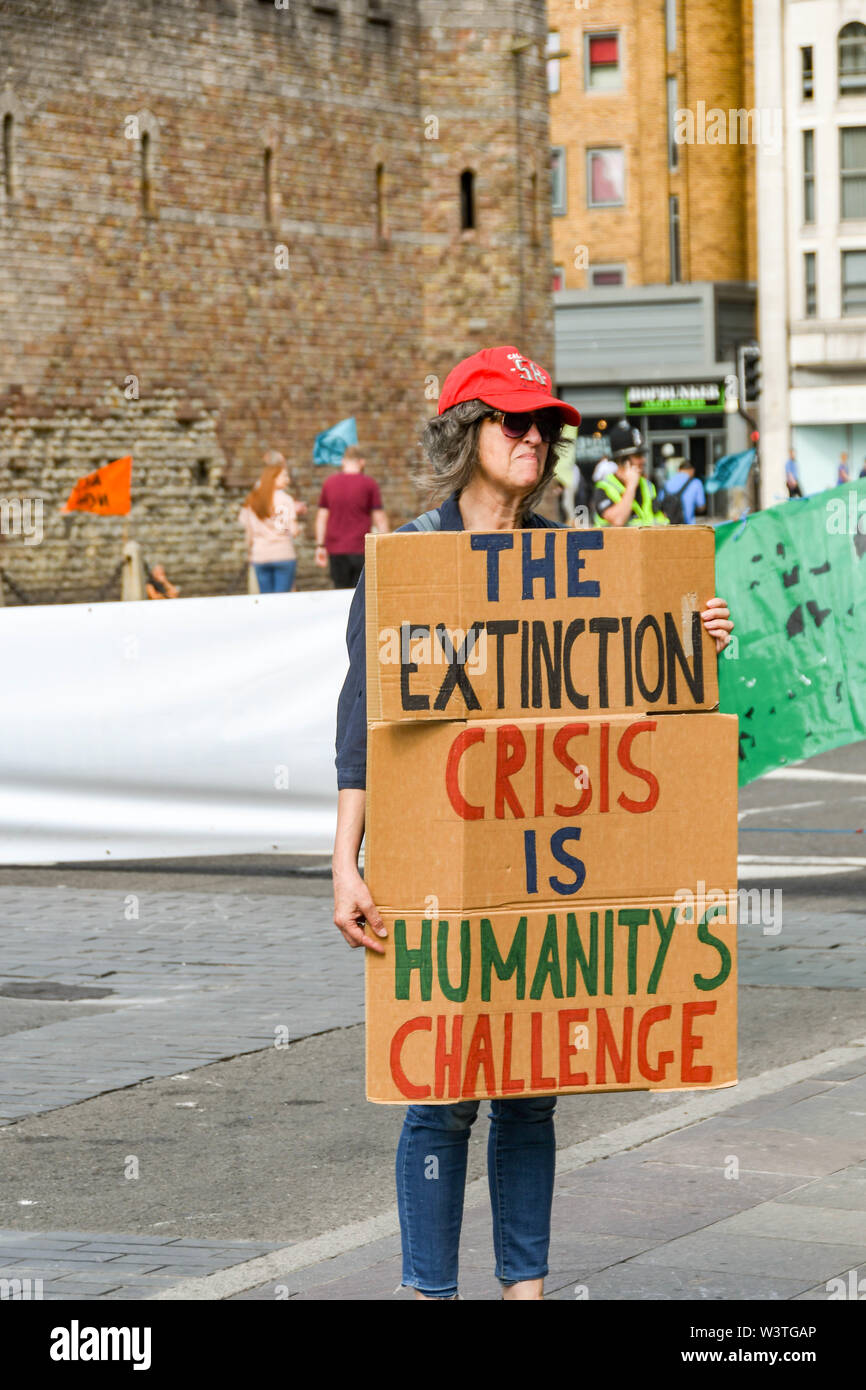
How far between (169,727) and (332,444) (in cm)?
2333

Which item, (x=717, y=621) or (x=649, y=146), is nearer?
(x=717, y=621)

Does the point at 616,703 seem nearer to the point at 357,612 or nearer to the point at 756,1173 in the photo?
the point at 357,612

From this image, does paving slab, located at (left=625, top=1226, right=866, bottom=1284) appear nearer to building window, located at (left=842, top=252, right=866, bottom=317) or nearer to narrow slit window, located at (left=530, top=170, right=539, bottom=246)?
narrow slit window, located at (left=530, top=170, right=539, bottom=246)

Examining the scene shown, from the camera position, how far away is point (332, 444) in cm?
3434

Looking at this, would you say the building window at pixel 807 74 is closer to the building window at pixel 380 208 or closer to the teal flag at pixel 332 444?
the building window at pixel 380 208

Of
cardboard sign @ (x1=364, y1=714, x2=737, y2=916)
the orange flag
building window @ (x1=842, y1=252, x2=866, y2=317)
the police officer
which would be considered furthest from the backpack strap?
building window @ (x1=842, y1=252, x2=866, y2=317)

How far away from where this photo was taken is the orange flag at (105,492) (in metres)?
23.9

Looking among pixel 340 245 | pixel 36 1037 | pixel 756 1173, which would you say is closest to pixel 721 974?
pixel 756 1173

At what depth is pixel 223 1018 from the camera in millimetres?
8031

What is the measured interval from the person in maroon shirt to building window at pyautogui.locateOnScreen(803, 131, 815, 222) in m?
42.4

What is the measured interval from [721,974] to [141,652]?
23.3ft

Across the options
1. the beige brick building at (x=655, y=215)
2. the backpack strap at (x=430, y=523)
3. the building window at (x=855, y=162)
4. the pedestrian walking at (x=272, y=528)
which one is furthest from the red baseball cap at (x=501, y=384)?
the building window at (x=855, y=162)

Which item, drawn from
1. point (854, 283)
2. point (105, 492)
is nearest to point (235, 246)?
point (105, 492)

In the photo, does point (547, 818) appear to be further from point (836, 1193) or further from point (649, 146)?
point (649, 146)
